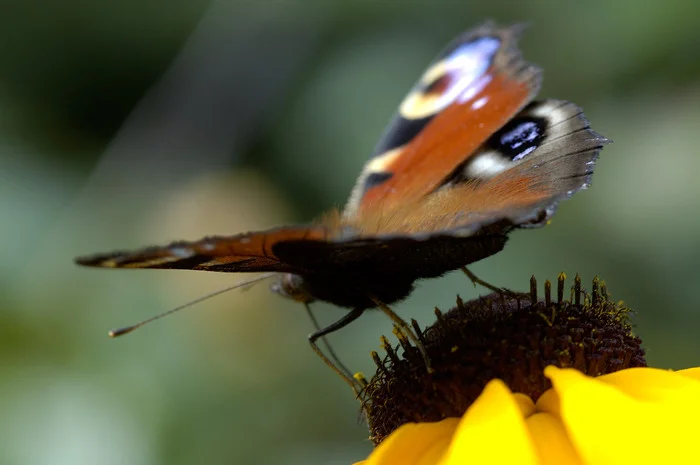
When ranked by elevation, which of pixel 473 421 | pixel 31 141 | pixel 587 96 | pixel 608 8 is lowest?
pixel 473 421

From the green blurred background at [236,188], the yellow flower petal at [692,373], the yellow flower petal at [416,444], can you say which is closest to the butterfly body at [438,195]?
the yellow flower petal at [416,444]

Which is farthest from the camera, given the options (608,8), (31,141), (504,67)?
(31,141)

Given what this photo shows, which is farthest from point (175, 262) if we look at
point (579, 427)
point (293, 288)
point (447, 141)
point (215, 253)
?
point (447, 141)

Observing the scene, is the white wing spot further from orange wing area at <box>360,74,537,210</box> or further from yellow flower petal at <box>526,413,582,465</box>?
yellow flower petal at <box>526,413,582,465</box>

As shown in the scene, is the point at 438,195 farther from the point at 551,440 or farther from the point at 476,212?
the point at 551,440

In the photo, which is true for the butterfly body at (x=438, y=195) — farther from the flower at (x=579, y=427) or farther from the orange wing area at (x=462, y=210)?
the flower at (x=579, y=427)

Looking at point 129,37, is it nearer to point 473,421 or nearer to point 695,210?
point 695,210

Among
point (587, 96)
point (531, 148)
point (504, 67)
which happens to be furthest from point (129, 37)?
point (531, 148)
